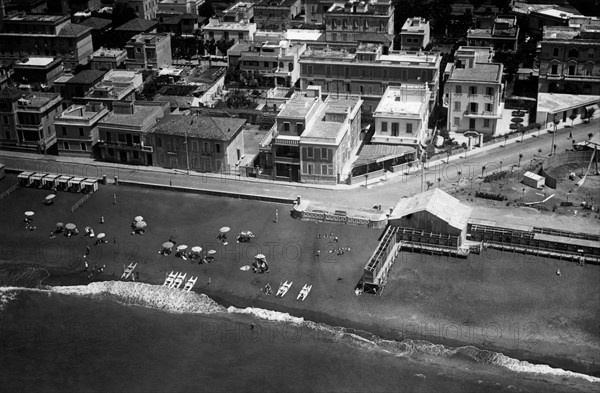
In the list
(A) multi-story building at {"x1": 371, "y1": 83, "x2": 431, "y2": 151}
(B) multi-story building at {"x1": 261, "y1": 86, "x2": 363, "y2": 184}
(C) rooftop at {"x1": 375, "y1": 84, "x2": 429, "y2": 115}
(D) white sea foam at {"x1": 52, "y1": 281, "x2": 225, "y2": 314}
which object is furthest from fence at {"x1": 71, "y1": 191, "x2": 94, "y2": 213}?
(C) rooftop at {"x1": 375, "y1": 84, "x2": 429, "y2": 115}

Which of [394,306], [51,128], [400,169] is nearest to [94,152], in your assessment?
[51,128]

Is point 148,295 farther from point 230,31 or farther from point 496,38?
point 496,38

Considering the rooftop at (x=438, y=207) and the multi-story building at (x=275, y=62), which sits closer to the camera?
the rooftop at (x=438, y=207)

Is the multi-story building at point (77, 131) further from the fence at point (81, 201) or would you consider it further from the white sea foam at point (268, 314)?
the white sea foam at point (268, 314)

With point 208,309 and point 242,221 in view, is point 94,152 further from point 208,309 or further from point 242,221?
point 208,309

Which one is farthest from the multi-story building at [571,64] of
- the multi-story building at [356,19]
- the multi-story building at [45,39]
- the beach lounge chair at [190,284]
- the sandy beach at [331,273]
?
the multi-story building at [45,39]

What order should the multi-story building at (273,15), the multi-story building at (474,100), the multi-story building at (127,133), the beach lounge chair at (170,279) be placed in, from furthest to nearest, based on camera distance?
the multi-story building at (273,15) < the multi-story building at (474,100) < the multi-story building at (127,133) < the beach lounge chair at (170,279)

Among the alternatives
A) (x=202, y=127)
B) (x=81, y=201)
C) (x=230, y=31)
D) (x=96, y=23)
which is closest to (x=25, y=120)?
(x=81, y=201)
